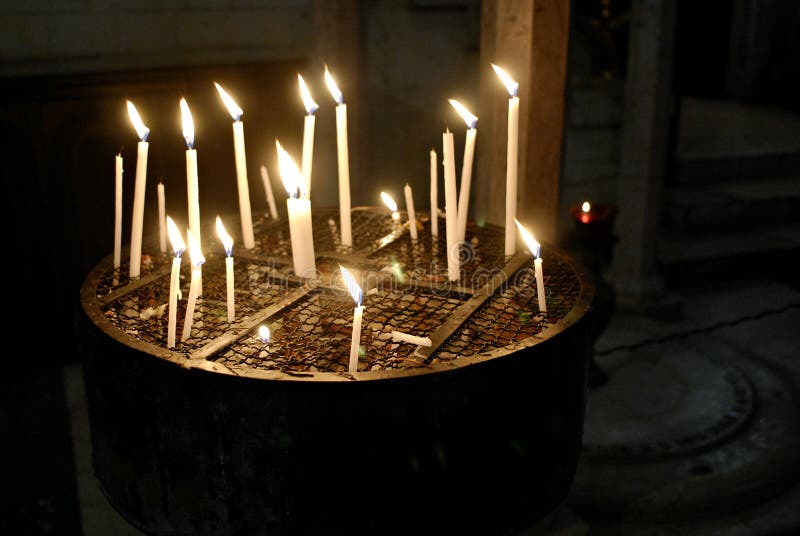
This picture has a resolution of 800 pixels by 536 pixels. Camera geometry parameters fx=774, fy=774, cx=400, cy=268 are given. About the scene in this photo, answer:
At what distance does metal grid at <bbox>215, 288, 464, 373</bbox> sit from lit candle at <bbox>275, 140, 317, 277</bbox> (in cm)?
11

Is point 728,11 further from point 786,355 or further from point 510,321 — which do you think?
point 510,321

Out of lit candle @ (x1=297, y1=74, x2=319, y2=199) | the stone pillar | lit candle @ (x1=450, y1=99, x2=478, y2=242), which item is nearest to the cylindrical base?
lit candle @ (x1=450, y1=99, x2=478, y2=242)

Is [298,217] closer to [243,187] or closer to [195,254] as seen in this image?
[195,254]

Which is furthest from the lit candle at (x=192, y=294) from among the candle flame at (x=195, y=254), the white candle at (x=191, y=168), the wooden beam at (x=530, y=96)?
the wooden beam at (x=530, y=96)

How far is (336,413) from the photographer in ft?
5.25

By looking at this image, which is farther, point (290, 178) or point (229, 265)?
point (290, 178)

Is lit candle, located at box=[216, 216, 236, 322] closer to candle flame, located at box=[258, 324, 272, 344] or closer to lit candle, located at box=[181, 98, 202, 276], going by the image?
candle flame, located at box=[258, 324, 272, 344]

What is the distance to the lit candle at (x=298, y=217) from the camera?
2119 mm

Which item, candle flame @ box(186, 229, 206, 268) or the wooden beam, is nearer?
candle flame @ box(186, 229, 206, 268)

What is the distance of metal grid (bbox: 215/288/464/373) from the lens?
1.79 meters

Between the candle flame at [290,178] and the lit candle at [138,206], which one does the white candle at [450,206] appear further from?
the lit candle at [138,206]

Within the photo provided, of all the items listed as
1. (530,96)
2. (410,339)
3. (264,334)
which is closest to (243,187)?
(264,334)

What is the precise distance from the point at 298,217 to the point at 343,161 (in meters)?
0.40

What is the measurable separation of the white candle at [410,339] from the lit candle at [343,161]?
0.74 metres
